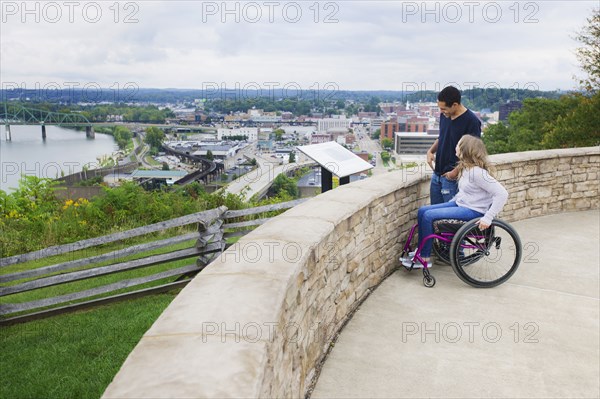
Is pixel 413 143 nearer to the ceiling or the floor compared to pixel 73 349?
A: nearer to the ceiling

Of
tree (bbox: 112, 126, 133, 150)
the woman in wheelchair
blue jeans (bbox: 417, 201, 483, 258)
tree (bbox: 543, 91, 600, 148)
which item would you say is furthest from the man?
tree (bbox: 112, 126, 133, 150)

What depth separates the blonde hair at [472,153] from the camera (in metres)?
4.45

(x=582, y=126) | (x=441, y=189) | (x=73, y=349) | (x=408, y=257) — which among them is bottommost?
(x=73, y=349)

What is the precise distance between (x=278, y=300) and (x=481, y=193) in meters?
2.82

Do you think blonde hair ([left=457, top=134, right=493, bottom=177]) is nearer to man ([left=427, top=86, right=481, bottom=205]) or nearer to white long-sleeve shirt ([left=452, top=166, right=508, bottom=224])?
white long-sleeve shirt ([left=452, top=166, right=508, bottom=224])

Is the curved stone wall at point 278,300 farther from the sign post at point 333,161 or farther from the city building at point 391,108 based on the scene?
the city building at point 391,108

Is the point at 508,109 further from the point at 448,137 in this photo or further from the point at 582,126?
the point at 448,137

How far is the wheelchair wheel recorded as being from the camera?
176 inches

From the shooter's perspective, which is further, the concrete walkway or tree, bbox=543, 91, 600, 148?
tree, bbox=543, 91, 600, 148

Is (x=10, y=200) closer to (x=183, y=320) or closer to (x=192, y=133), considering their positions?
(x=183, y=320)

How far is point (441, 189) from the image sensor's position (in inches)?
197

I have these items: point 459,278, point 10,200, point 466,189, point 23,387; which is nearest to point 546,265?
point 459,278

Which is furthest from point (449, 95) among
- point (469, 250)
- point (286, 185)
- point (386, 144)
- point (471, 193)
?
point (386, 144)

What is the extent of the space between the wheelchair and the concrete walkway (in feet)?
0.38
